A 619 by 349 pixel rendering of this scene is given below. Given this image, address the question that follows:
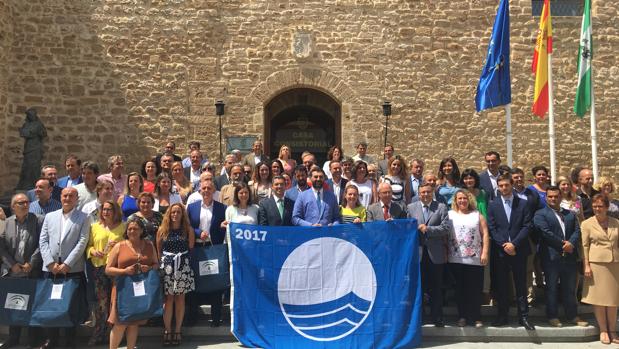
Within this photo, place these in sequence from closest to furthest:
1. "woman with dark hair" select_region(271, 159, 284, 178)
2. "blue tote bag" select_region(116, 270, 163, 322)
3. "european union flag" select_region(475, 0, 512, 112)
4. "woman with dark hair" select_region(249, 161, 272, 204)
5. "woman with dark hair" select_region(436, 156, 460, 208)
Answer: "blue tote bag" select_region(116, 270, 163, 322)
"woman with dark hair" select_region(436, 156, 460, 208)
"woman with dark hair" select_region(249, 161, 272, 204)
"woman with dark hair" select_region(271, 159, 284, 178)
"european union flag" select_region(475, 0, 512, 112)

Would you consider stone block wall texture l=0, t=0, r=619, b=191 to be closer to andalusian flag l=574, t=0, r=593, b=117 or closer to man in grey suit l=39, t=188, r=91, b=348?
andalusian flag l=574, t=0, r=593, b=117

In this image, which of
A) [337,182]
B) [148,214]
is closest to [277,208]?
[337,182]

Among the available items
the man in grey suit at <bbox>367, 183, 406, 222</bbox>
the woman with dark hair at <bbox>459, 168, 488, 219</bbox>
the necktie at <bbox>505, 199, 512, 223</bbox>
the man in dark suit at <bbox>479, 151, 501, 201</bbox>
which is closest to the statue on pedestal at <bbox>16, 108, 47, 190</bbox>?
the man in grey suit at <bbox>367, 183, 406, 222</bbox>

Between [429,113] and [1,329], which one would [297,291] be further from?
[429,113]

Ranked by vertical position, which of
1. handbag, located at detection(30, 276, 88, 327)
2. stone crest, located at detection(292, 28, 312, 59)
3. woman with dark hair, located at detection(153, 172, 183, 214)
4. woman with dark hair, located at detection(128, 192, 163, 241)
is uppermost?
stone crest, located at detection(292, 28, 312, 59)

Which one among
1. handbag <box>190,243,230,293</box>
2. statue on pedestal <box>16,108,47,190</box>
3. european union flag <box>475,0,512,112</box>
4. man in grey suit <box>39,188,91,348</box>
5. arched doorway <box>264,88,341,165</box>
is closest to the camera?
man in grey suit <box>39,188,91,348</box>

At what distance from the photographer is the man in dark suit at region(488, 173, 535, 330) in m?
5.70

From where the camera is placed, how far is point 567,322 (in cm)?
583

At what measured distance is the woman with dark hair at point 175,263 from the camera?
5.24 meters

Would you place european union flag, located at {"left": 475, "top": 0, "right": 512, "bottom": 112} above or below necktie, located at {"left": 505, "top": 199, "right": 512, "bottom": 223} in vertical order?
above

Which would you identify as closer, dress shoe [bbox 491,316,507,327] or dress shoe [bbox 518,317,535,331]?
dress shoe [bbox 518,317,535,331]

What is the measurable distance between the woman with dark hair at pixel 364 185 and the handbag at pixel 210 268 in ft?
6.02

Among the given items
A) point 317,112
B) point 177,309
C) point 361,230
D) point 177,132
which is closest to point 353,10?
point 317,112

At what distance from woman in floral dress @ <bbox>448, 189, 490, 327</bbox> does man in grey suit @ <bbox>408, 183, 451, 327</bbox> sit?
0.12m
